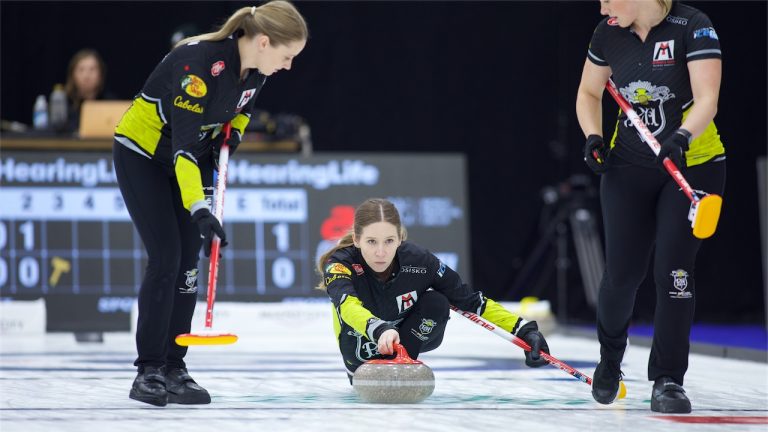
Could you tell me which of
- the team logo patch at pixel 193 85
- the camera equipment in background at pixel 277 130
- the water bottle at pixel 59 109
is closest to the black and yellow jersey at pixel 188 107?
the team logo patch at pixel 193 85

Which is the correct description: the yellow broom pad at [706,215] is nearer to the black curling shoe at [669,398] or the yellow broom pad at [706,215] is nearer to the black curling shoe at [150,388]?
the black curling shoe at [669,398]

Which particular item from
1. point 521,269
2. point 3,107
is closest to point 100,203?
point 3,107

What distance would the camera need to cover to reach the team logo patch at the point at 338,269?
328cm

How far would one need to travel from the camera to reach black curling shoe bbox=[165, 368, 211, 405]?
3066mm

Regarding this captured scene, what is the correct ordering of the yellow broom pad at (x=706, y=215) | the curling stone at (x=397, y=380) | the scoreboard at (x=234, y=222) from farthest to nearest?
the scoreboard at (x=234, y=222) < the curling stone at (x=397, y=380) < the yellow broom pad at (x=706, y=215)

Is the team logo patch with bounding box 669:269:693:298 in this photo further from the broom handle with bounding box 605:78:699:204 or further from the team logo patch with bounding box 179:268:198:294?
the team logo patch with bounding box 179:268:198:294

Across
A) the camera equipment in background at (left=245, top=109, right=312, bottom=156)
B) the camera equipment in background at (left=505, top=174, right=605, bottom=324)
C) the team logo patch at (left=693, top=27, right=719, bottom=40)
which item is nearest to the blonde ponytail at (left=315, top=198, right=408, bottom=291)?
the team logo patch at (left=693, top=27, right=719, bottom=40)

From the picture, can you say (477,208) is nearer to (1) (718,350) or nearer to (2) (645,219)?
(1) (718,350)

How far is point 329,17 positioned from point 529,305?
3280 mm

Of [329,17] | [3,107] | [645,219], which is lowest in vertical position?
[645,219]

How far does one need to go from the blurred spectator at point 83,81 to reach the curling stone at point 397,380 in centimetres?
463

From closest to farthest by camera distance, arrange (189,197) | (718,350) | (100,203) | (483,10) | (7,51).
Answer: (189,197)
(718,350)
(100,203)
(7,51)
(483,10)

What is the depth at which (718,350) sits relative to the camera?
542 centimetres

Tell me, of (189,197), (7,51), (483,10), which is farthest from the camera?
(483,10)
